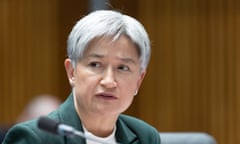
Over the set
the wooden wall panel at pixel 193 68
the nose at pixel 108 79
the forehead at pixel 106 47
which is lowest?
the wooden wall panel at pixel 193 68

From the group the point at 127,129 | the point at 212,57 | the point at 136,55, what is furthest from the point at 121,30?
the point at 212,57

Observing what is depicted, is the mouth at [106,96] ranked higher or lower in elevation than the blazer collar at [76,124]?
higher

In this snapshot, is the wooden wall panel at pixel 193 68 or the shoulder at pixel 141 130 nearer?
the shoulder at pixel 141 130

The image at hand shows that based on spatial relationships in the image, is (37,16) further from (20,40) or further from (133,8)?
(133,8)

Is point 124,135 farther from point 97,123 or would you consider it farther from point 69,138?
point 69,138

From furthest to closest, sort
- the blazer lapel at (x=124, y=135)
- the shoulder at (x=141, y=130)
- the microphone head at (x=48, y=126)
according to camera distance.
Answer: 1. the shoulder at (x=141, y=130)
2. the blazer lapel at (x=124, y=135)
3. the microphone head at (x=48, y=126)

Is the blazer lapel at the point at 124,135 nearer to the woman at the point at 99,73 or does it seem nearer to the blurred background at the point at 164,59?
the woman at the point at 99,73

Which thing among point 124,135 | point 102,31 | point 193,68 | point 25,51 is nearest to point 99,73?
point 102,31

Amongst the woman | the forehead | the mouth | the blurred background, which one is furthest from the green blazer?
the blurred background

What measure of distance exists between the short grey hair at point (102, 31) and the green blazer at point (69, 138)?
0.68 feet

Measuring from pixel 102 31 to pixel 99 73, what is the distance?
6.2 inches

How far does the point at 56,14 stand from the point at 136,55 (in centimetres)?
423

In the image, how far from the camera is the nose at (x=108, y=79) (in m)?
2.26

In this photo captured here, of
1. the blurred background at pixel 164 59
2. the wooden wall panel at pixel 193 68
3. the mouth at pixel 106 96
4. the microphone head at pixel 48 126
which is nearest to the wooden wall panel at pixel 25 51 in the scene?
the blurred background at pixel 164 59
